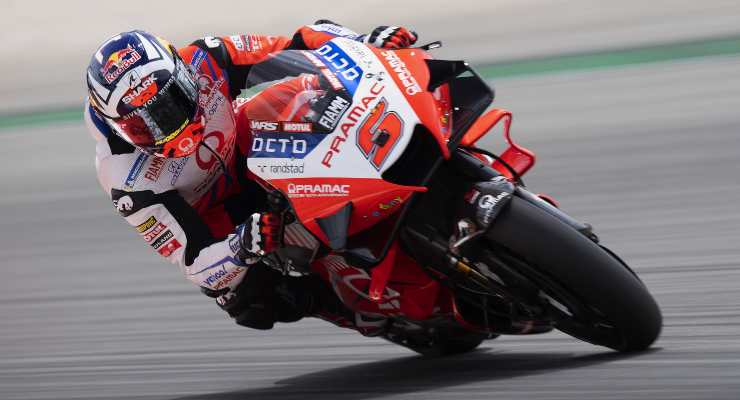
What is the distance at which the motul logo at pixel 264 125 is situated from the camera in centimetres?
385

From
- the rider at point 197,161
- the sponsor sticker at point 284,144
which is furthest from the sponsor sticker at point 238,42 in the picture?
the sponsor sticker at point 284,144

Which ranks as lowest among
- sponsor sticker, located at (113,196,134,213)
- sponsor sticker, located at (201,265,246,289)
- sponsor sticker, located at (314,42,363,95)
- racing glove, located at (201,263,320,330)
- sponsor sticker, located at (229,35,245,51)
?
racing glove, located at (201,263,320,330)

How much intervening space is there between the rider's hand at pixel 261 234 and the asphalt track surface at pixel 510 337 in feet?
2.51

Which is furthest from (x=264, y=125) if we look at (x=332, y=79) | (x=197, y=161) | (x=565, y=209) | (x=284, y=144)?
(x=565, y=209)

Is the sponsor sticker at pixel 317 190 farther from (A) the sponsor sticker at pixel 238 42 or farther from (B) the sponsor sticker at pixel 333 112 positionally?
(A) the sponsor sticker at pixel 238 42

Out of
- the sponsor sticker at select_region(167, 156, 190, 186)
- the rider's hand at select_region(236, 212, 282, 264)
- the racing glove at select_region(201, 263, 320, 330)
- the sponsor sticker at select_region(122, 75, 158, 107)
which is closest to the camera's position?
the rider's hand at select_region(236, 212, 282, 264)

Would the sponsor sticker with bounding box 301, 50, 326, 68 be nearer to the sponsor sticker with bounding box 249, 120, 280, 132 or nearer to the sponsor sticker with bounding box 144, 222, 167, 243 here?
the sponsor sticker with bounding box 249, 120, 280, 132

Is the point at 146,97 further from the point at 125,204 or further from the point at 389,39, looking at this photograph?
the point at 389,39

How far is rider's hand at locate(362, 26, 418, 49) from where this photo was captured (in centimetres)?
407

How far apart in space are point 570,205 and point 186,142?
3.29m

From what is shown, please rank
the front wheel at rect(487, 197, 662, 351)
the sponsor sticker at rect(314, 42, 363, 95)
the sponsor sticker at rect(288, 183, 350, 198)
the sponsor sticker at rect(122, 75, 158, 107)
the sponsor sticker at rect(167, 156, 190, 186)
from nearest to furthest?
the front wheel at rect(487, 197, 662, 351), the sponsor sticker at rect(288, 183, 350, 198), the sponsor sticker at rect(314, 42, 363, 95), the sponsor sticker at rect(122, 75, 158, 107), the sponsor sticker at rect(167, 156, 190, 186)

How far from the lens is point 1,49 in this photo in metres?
15.9

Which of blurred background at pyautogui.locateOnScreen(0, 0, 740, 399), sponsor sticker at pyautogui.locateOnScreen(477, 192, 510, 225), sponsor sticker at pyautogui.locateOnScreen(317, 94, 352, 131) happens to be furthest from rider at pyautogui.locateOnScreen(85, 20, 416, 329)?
sponsor sticker at pyautogui.locateOnScreen(477, 192, 510, 225)

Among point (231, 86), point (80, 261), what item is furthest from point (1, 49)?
point (231, 86)
